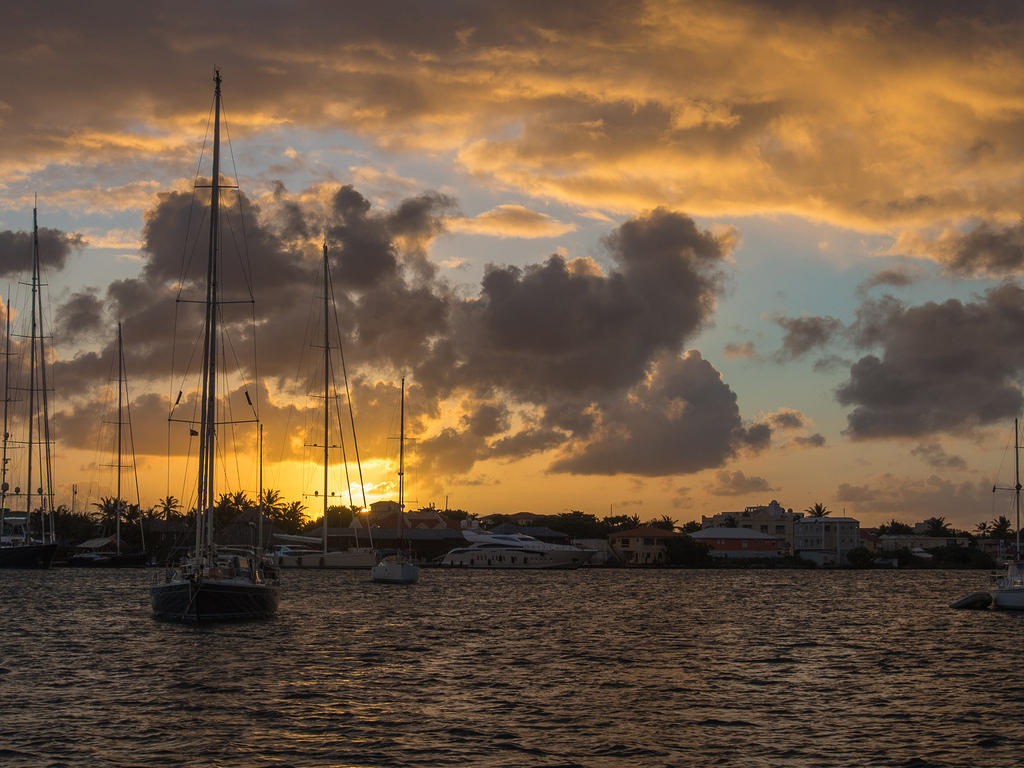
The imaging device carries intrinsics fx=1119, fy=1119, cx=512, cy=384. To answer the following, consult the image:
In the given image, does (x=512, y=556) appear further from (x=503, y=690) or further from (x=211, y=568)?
(x=503, y=690)

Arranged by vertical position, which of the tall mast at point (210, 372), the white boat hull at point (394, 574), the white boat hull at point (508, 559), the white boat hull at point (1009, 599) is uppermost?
the tall mast at point (210, 372)

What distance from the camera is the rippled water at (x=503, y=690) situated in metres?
28.0

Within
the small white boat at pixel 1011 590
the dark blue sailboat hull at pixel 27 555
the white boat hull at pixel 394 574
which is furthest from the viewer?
the dark blue sailboat hull at pixel 27 555

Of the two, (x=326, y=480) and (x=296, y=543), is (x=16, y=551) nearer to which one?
(x=326, y=480)

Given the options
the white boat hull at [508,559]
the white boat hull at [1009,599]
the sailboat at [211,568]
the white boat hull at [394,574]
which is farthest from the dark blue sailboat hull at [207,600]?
the white boat hull at [508,559]

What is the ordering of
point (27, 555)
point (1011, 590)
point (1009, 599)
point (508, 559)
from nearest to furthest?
1. point (1009, 599)
2. point (1011, 590)
3. point (27, 555)
4. point (508, 559)

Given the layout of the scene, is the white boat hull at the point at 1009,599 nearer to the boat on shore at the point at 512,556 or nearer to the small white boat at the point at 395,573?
the small white boat at the point at 395,573

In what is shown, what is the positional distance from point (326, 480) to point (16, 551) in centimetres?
3868

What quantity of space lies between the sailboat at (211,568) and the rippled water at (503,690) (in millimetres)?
1208

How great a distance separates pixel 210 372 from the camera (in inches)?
2144

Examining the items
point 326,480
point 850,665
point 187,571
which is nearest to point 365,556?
point 326,480

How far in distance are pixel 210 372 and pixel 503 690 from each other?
24.6 meters

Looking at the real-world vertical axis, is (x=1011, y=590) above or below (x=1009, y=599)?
above

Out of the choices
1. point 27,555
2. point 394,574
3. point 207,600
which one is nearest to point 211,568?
point 207,600
